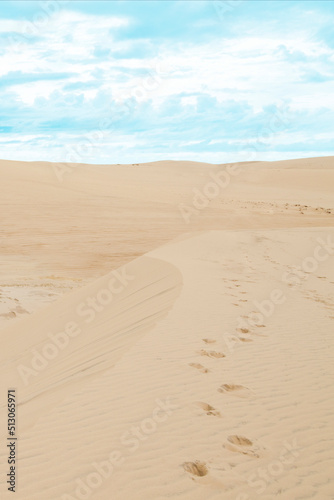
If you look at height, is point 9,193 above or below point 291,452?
above

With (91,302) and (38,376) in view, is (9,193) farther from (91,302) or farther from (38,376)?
(38,376)

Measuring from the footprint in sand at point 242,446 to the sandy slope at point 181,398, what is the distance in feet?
0.03

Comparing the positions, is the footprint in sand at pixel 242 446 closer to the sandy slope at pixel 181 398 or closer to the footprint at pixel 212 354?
the sandy slope at pixel 181 398

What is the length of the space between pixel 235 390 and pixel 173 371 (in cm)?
65

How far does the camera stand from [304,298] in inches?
336

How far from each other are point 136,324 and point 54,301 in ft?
11.7

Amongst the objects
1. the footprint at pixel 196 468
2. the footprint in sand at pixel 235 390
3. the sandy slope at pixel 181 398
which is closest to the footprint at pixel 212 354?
the sandy slope at pixel 181 398

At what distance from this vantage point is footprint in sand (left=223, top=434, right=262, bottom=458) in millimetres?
3227

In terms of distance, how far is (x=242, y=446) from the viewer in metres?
3.31

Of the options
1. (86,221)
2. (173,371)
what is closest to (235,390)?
(173,371)

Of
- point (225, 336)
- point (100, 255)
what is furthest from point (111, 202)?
point (225, 336)

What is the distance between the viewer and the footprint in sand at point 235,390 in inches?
163

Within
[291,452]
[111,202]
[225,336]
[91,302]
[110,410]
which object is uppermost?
[111,202]

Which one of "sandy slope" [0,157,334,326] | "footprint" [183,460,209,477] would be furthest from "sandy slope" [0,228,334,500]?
"sandy slope" [0,157,334,326]
